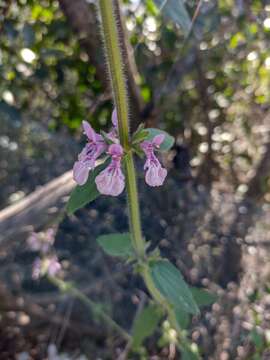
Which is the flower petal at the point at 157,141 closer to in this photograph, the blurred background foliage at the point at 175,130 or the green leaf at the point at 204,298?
the green leaf at the point at 204,298

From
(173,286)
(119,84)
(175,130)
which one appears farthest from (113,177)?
(175,130)

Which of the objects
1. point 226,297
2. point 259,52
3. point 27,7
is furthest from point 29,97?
point 226,297

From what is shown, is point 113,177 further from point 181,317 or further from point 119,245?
point 181,317

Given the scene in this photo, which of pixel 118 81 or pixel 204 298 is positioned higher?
pixel 118 81

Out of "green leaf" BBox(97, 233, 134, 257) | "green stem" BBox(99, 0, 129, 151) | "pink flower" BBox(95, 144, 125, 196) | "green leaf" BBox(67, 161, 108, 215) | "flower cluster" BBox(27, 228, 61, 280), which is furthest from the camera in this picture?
"flower cluster" BBox(27, 228, 61, 280)

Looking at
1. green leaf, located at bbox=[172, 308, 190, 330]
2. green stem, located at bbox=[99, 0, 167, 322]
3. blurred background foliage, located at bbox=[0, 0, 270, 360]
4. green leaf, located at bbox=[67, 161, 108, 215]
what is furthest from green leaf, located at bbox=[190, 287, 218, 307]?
green leaf, located at bbox=[67, 161, 108, 215]

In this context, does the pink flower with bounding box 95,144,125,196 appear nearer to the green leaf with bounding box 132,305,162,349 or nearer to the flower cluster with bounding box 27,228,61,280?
the green leaf with bounding box 132,305,162,349
